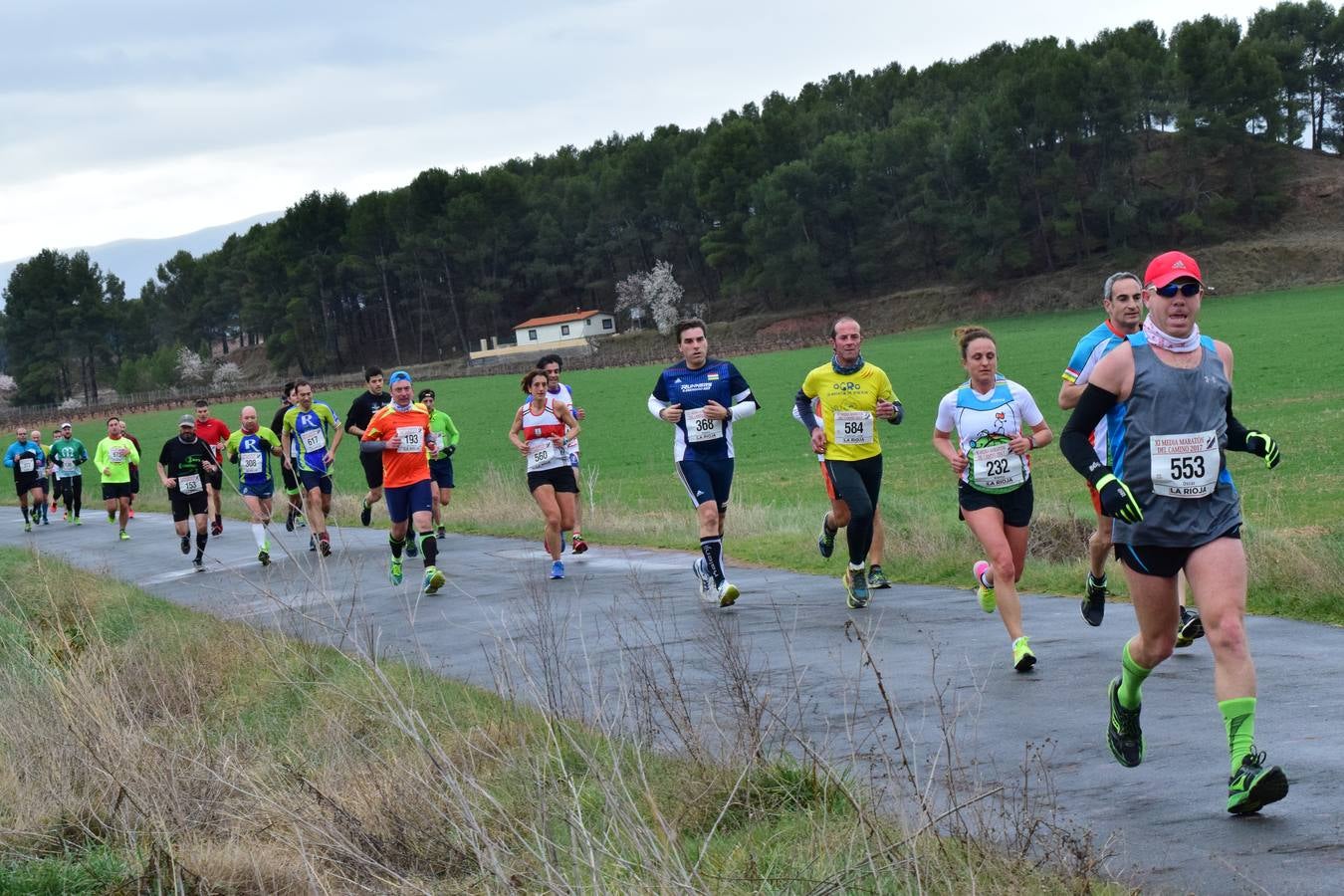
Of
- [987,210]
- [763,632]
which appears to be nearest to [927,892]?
[763,632]

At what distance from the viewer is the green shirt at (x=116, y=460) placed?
1087 inches

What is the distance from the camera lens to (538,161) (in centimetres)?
14675

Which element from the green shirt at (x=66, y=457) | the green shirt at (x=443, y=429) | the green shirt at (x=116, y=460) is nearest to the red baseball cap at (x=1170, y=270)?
the green shirt at (x=443, y=429)

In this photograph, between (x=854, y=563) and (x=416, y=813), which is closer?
(x=416, y=813)

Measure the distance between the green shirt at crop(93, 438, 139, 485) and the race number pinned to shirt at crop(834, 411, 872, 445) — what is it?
1949 centimetres

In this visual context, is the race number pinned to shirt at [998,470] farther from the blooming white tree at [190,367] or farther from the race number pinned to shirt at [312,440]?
the blooming white tree at [190,367]

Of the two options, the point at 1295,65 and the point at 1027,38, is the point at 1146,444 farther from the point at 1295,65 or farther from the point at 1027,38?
the point at 1027,38

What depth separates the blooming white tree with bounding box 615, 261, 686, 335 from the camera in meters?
113

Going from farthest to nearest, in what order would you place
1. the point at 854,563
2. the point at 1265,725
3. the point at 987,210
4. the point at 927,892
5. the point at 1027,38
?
the point at 1027,38, the point at 987,210, the point at 854,563, the point at 1265,725, the point at 927,892

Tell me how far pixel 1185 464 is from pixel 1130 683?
933 mm

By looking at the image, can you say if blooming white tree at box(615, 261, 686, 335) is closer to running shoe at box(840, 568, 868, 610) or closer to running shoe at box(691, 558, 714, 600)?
running shoe at box(691, 558, 714, 600)

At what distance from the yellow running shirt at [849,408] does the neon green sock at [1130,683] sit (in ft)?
18.6

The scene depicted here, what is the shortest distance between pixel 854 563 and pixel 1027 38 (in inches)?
4515

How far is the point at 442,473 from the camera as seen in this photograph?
21.3m
